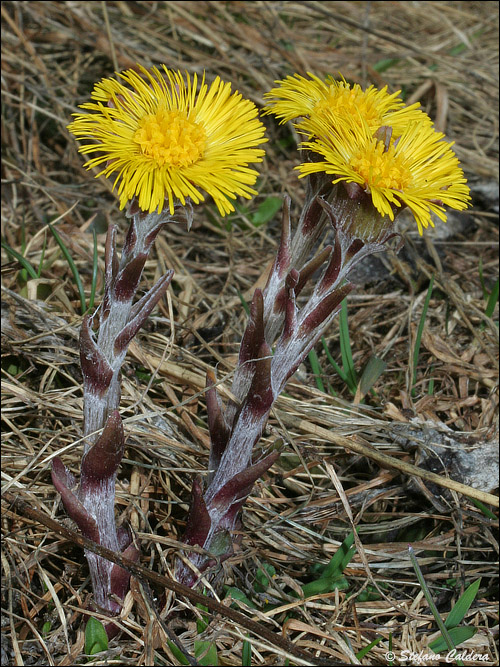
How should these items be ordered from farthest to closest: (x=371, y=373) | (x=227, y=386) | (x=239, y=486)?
(x=371, y=373) → (x=227, y=386) → (x=239, y=486)

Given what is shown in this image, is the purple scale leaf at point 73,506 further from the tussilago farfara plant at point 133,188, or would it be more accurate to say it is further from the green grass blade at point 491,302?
the green grass blade at point 491,302

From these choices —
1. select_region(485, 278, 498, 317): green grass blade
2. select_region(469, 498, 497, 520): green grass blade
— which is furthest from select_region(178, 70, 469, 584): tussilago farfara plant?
select_region(485, 278, 498, 317): green grass blade

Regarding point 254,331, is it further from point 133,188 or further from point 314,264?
point 133,188

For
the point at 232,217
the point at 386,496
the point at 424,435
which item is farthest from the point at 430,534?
the point at 232,217

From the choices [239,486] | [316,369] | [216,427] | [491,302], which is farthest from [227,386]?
[491,302]

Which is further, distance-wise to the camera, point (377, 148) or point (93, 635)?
point (93, 635)

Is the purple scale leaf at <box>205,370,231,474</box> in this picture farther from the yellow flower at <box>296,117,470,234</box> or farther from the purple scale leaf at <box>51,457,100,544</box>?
the yellow flower at <box>296,117,470,234</box>

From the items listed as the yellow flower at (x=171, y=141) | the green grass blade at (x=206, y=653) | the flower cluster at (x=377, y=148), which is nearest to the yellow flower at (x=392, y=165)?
the flower cluster at (x=377, y=148)

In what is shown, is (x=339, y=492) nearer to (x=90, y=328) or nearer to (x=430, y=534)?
(x=430, y=534)
